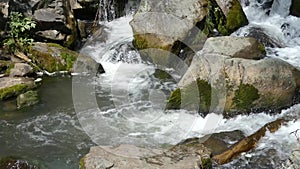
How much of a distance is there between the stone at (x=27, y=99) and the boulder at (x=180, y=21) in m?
2.77

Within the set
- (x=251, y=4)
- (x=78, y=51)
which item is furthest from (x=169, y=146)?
(x=251, y=4)

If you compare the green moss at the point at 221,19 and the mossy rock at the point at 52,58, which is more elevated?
the green moss at the point at 221,19

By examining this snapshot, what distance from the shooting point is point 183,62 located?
907 cm

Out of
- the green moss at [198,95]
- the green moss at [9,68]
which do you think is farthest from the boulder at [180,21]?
the green moss at [9,68]

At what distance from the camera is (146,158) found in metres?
5.45

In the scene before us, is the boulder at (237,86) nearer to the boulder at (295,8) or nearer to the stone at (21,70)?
the stone at (21,70)

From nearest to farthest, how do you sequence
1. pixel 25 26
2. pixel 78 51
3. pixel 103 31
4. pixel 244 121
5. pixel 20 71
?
pixel 244 121, pixel 20 71, pixel 25 26, pixel 78 51, pixel 103 31

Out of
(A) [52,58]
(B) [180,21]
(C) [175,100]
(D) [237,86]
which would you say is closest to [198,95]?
(C) [175,100]

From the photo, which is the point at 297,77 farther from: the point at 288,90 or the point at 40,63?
the point at 40,63

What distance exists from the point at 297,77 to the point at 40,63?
539 cm

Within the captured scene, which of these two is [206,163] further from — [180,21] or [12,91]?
[180,21]

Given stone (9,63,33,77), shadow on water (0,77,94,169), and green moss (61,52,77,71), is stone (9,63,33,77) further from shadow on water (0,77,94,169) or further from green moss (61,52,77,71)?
green moss (61,52,77,71)

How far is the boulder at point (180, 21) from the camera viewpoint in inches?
363

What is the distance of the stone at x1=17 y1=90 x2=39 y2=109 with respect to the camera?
7.73 m
